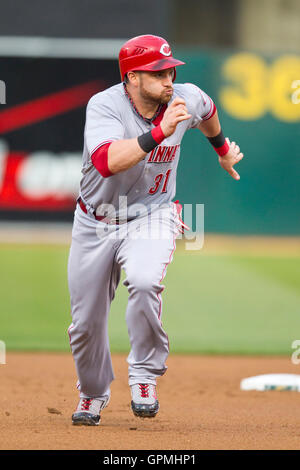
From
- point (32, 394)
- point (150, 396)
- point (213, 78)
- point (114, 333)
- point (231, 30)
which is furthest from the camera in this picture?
point (231, 30)

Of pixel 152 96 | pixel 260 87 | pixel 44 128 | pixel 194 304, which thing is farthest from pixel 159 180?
pixel 260 87

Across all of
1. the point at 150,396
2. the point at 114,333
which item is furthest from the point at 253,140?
the point at 150,396

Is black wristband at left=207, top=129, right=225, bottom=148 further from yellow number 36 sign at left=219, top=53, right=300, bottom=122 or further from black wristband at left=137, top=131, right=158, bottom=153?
yellow number 36 sign at left=219, top=53, right=300, bottom=122

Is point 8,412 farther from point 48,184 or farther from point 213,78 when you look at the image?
point 213,78

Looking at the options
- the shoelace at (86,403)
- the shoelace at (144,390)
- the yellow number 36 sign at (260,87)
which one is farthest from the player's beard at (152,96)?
the yellow number 36 sign at (260,87)

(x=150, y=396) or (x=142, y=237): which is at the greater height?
(x=142, y=237)

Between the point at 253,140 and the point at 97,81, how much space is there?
2818mm

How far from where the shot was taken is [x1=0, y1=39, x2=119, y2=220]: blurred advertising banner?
14648mm

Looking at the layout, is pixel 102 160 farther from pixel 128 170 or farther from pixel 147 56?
pixel 147 56

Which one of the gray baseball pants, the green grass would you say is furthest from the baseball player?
the green grass

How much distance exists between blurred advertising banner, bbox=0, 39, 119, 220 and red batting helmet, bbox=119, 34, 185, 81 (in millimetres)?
9936

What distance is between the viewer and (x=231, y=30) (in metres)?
22.2

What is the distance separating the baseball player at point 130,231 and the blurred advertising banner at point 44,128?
386 inches

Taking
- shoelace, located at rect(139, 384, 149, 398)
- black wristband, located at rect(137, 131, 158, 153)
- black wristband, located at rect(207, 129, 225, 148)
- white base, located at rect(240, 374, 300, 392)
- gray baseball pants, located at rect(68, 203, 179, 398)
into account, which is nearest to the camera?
black wristband, located at rect(137, 131, 158, 153)
